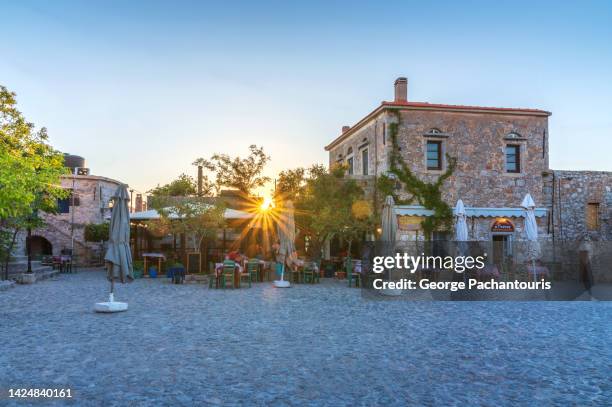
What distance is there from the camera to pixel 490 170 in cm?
2086

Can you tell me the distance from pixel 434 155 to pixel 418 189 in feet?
6.27

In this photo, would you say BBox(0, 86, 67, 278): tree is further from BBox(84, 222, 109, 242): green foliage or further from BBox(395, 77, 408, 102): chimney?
BBox(395, 77, 408, 102): chimney

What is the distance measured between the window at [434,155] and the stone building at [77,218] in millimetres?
19299

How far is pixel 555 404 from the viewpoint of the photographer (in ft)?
14.2

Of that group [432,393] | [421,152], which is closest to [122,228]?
[432,393]

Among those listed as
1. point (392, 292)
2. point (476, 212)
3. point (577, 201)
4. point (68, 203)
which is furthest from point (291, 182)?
point (68, 203)

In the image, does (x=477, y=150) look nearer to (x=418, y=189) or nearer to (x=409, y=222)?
(x=418, y=189)

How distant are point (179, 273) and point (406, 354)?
35.6 ft

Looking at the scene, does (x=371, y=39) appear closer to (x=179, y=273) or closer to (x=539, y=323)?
(x=539, y=323)

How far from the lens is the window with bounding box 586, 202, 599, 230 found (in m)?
20.8

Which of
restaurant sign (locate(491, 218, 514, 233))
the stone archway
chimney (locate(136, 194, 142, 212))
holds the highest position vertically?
chimney (locate(136, 194, 142, 212))

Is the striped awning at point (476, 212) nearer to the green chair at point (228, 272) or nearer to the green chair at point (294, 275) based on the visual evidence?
the green chair at point (294, 275)

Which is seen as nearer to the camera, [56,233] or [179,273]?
[179,273]

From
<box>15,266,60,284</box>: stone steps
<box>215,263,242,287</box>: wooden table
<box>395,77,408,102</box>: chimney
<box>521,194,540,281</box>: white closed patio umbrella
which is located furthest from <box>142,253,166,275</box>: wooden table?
<box>521,194,540,281</box>: white closed patio umbrella
